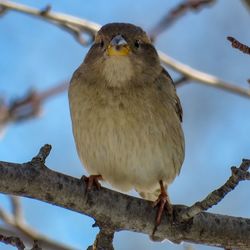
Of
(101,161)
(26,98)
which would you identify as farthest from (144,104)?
(26,98)

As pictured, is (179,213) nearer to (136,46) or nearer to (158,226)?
(158,226)

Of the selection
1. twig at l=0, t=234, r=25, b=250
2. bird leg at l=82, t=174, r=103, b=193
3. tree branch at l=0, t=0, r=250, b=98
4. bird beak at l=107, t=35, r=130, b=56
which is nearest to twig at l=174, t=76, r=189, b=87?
tree branch at l=0, t=0, r=250, b=98

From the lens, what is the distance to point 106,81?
3689 mm

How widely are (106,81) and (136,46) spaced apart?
0.37 m

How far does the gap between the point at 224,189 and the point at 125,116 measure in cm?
102

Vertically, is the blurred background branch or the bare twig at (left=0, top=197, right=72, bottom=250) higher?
the blurred background branch

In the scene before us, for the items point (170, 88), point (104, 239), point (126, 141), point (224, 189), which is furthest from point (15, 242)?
point (170, 88)

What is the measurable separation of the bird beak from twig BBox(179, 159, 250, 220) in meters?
1.16

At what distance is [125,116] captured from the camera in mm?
3576

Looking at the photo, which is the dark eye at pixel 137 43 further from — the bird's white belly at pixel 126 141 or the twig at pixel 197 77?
the bird's white belly at pixel 126 141

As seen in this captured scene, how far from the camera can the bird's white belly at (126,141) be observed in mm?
3566

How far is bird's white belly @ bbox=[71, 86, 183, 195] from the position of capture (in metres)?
3.57

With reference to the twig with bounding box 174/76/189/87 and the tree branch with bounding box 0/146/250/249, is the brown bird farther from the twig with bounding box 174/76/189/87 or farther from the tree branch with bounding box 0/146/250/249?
the tree branch with bounding box 0/146/250/249

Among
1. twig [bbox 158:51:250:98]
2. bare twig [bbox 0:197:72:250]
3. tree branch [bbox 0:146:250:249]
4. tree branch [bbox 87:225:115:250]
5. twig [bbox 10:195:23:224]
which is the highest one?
twig [bbox 158:51:250:98]
